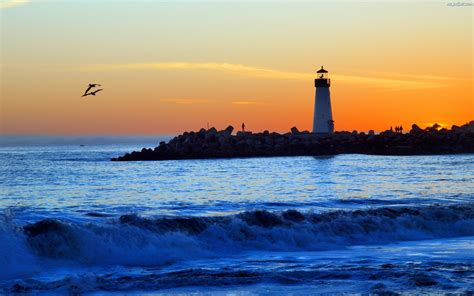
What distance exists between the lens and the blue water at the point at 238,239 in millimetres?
11062

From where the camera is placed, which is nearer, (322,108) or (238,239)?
(238,239)

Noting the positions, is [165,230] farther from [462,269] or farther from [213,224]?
[462,269]

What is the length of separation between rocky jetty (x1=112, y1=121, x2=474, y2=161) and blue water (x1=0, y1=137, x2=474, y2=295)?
19.9m

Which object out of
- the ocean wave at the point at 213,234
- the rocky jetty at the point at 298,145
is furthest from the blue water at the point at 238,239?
the rocky jetty at the point at 298,145

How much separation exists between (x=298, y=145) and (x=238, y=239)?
32.9m

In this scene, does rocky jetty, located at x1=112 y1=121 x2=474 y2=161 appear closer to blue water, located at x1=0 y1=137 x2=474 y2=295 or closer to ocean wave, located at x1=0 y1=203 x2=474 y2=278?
blue water, located at x1=0 y1=137 x2=474 y2=295

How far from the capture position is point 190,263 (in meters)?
13.1

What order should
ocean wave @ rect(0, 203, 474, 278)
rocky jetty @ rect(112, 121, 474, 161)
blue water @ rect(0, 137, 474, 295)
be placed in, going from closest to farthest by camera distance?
blue water @ rect(0, 137, 474, 295)
ocean wave @ rect(0, 203, 474, 278)
rocky jetty @ rect(112, 121, 474, 161)

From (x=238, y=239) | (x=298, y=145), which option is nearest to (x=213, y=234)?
(x=238, y=239)

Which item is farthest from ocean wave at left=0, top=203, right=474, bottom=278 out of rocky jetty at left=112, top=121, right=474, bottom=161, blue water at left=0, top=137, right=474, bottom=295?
rocky jetty at left=112, top=121, right=474, bottom=161

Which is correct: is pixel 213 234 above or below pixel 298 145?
below

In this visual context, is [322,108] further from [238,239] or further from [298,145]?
[238,239]

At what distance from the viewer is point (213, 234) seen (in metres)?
15.1

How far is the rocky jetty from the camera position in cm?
4631
